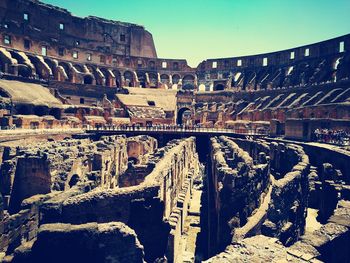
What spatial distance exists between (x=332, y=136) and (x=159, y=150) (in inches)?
568

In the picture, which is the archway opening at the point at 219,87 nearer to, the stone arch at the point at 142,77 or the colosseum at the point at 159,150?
the colosseum at the point at 159,150

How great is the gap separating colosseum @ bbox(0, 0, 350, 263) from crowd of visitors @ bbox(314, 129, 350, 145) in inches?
4.3

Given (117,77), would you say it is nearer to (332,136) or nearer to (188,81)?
(188,81)

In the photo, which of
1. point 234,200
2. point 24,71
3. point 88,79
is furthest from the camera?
point 88,79

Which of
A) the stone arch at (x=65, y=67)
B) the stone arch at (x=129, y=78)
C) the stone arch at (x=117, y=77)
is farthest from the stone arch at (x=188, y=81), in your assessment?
the stone arch at (x=65, y=67)

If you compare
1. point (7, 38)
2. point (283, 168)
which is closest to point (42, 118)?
point (7, 38)

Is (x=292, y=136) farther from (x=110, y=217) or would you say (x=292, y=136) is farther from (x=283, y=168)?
(x=110, y=217)

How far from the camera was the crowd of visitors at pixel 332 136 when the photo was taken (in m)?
22.8

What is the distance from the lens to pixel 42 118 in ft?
106

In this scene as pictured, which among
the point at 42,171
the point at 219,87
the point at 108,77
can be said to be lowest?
the point at 42,171

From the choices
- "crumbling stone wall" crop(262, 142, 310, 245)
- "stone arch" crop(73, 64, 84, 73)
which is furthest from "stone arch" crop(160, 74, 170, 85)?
"crumbling stone wall" crop(262, 142, 310, 245)

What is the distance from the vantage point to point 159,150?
20.0 m

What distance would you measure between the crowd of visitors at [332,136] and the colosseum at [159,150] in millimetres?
110

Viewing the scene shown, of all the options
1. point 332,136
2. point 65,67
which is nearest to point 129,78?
point 65,67
